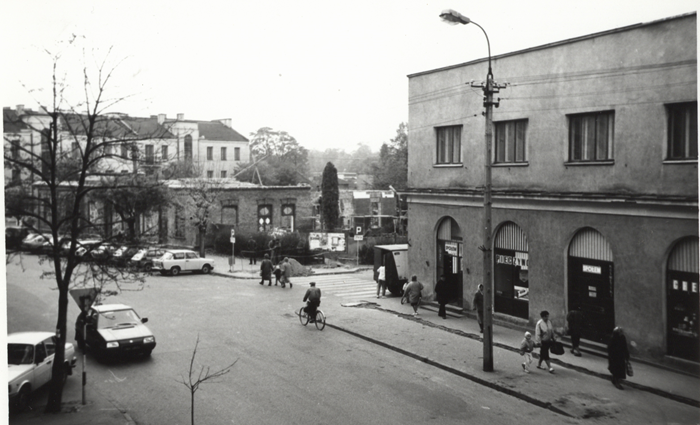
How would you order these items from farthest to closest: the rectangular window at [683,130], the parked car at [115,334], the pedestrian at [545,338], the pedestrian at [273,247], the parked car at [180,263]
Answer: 1. the pedestrian at [273,247]
2. the parked car at [180,263]
3. the parked car at [115,334]
4. the pedestrian at [545,338]
5. the rectangular window at [683,130]

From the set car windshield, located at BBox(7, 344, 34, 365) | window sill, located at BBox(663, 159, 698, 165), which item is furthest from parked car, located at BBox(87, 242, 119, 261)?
window sill, located at BBox(663, 159, 698, 165)

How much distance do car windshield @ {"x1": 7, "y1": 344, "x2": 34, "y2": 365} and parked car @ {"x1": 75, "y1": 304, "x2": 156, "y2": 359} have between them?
2.18 meters

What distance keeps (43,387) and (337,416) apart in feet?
21.4

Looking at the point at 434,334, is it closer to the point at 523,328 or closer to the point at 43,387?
the point at 523,328

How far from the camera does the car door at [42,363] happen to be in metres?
12.4

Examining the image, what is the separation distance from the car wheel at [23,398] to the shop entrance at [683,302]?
13.9 meters

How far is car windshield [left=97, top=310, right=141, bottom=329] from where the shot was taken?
52.5 feet

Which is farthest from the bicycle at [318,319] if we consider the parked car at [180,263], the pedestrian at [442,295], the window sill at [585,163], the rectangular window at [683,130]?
the parked car at [180,263]

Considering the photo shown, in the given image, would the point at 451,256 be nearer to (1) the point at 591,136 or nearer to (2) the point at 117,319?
(1) the point at 591,136

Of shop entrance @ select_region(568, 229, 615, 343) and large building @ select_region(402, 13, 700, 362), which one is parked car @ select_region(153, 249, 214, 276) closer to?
large building @ select_region(402, 13, 700, 362)

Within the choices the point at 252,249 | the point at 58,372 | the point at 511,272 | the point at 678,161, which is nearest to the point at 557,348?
the point at 511,272

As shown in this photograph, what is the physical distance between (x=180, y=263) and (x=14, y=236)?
2190 cm

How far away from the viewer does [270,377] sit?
45.2 feet

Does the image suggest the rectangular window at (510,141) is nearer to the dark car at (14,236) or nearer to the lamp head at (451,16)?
the lamp head at (451,16)
